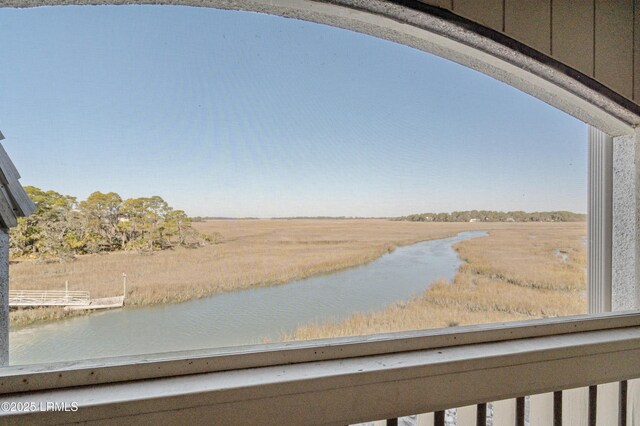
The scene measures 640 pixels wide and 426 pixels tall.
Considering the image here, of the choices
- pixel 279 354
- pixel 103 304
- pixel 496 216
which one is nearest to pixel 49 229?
pixel 103 304

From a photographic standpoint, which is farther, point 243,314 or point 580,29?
point 580,29

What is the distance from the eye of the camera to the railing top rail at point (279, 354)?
616mm

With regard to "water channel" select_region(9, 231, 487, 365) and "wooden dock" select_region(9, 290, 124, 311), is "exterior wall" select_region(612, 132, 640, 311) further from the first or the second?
"wooden dock" select_region(9, 290, 124, 311)

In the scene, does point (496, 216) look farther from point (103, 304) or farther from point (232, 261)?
point (103, 304)

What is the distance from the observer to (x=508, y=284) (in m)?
1.01

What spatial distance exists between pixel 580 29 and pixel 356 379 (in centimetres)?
111

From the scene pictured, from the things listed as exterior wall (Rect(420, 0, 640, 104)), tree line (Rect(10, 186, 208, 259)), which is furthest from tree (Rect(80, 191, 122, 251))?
exterior wall (Rect(420, 0, 640, 104))

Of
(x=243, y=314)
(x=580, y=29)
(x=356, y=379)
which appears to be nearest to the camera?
(x=356, y=379)

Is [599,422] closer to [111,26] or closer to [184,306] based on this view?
[184,306]

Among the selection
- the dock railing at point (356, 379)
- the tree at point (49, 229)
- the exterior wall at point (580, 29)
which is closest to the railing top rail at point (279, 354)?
the dock railing at point (356, 379)

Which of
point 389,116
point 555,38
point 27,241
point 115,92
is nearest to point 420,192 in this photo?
point 389,116

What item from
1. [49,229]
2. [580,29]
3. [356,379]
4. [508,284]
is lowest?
[356,379]

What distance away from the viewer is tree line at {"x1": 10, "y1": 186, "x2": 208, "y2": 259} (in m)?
0.73

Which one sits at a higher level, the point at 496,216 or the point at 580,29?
the point at 580,29
